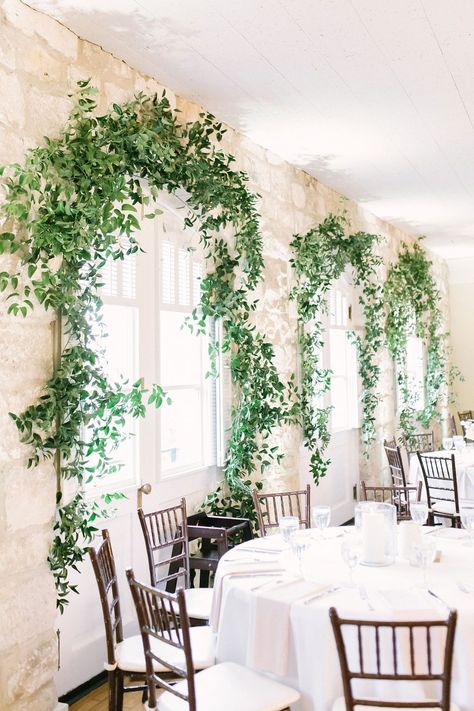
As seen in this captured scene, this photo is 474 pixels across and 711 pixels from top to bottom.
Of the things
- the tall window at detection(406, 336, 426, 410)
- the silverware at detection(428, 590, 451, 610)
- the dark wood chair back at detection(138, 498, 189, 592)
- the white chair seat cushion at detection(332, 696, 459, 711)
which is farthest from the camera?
the tall window at detection(406, 336, 426, 410)

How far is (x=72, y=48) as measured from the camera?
3240 millimetres

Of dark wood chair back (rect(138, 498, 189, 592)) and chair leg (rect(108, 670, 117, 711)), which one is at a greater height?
dark wood chair back (rect(138, 498, 189, 592))

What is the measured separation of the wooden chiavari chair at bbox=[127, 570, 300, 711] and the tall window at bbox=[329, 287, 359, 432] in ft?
14.1

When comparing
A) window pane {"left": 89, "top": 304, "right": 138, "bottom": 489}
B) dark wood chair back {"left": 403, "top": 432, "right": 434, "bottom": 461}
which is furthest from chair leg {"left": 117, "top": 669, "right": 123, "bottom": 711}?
dark wood chair back {"left": 403, "top": 432, "right": 434, "bottom": 461}

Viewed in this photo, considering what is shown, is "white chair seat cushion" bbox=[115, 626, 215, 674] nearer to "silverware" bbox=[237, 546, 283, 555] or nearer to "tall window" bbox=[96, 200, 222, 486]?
"silverware" bbox=[237, 546, 283, 555]

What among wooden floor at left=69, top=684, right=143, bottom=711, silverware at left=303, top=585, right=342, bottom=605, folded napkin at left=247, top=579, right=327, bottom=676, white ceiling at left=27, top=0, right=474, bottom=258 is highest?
white ceiling at left=27, top=0, right=474, bottom=258

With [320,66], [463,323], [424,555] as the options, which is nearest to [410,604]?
[424,555]

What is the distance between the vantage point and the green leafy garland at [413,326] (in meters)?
7.78

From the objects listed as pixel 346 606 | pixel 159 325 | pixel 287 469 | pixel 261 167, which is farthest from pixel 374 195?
pixel 346 606

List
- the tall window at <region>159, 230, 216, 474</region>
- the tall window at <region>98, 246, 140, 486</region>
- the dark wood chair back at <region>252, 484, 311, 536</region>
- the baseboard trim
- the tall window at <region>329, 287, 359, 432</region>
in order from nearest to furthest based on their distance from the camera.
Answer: the baseboard trim, the tall window at <region>98, 246, 140, 486</region>, the dark wood chair back at <region>252, 484, 311, 536</region>, the tall window at <region>159, 230, 216, 474</region>, the tall window at <region>329, 287, 359, 432</region>

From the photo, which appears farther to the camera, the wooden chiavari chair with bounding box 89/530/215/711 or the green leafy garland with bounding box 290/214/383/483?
the green leafy garland with bounding box 290/214/383/483

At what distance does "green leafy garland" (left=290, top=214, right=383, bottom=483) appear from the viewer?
5527mm

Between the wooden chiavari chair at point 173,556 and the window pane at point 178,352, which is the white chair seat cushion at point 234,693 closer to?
the wooden chiavari chair at point 173,556

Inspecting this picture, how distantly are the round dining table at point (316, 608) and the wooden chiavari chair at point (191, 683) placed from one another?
0.08m
